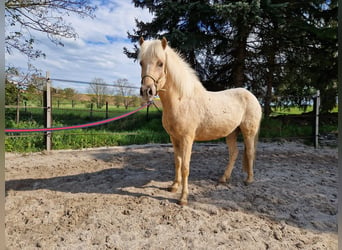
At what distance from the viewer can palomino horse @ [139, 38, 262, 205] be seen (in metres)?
2.34

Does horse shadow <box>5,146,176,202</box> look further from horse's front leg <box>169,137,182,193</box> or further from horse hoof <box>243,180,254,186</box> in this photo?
horse hoof <box>243,180,254,186</box>

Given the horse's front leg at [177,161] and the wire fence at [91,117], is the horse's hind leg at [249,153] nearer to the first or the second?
the horse's front leg at [177,161]

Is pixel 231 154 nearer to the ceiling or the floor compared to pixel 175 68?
nearer to the floor

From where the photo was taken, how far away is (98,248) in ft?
6.02

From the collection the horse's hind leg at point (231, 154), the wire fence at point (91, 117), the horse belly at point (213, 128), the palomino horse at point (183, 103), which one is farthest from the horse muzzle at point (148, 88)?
the wire fence at point (91, 117)

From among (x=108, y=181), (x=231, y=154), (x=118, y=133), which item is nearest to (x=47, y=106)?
(x=118, y=133)

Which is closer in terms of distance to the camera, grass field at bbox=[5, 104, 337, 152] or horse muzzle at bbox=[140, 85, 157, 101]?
horse muzzle at bbox=[140, 85, 157, 101]

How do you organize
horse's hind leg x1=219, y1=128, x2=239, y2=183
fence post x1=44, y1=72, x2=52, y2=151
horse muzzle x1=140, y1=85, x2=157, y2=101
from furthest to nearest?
1. fence post x1=44, y1=72, x2=52, y2=151
2. horse's hind leg x1=219, y1=128, x2=239, y2=183
3. horse muzzle x1=140, y1=85, x2=157, y2=101

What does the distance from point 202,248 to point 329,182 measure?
2976mm

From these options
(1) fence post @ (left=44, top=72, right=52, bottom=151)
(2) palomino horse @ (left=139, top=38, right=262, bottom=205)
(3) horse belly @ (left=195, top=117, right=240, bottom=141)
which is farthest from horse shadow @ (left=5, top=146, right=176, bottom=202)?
(1) fence post @ (left=44, top=72, right=52, bottom=151)

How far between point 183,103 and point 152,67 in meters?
0.64

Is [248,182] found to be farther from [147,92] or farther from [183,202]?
[147,92]

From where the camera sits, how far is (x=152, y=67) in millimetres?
2311

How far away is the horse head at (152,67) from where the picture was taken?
2.24m
